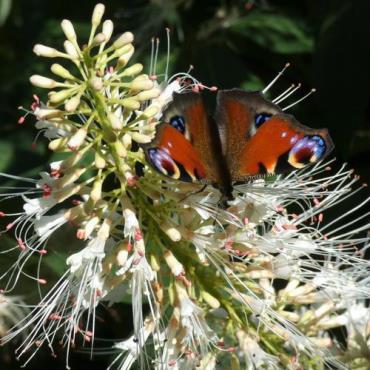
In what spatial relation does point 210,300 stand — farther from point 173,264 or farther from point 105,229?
point 105,229

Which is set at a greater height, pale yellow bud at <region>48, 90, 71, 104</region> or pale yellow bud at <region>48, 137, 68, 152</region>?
pale yellow bud at <region>48, 90, 71, 104</region>

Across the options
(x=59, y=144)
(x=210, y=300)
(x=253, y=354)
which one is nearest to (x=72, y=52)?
(x=59, y=144)

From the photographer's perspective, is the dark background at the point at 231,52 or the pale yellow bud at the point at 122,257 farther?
the dark background at the point at 231,52

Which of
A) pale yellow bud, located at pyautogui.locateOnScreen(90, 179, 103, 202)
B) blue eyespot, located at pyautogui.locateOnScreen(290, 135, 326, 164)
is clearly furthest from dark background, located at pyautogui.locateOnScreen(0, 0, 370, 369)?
blue eyespot, located at pyautogui.locateOnScreen(290, 135, 326, 164)

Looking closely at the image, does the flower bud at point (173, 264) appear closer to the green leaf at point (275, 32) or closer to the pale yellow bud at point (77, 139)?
the pale yellow bud at point (77, 139)

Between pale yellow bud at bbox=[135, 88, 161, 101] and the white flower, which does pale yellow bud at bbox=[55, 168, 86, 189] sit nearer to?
pale yellow bud at bbox=[135, 88, 161, 101]

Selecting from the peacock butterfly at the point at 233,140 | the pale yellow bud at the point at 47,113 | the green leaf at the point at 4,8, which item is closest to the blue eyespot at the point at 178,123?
the peacock butterfly at the point at 233,140
